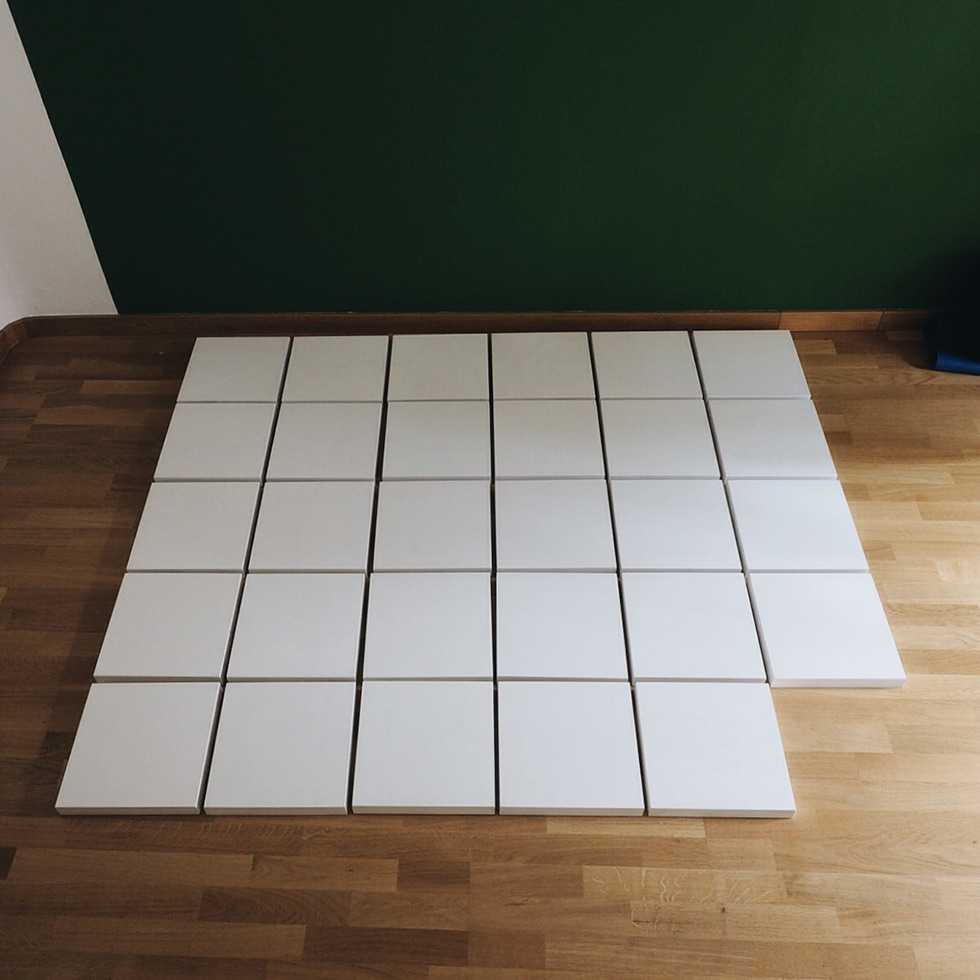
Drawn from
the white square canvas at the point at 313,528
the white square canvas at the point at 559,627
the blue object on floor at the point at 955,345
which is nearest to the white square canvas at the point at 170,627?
the white square canvas at the point at 313,528

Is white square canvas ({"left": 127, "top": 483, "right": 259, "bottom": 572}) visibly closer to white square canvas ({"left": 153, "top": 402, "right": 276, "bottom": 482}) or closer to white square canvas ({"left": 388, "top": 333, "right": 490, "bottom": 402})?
white square canvas ({"left": 153, "top": 402, "right": 276, "bottom": 482})

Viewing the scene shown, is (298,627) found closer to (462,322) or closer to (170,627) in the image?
(170,627)

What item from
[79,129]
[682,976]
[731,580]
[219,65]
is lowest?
[682,976]

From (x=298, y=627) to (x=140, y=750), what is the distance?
17.2 inches

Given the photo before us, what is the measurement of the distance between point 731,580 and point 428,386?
3.54 ft

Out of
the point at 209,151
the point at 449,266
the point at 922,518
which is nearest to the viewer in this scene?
the point at 922,518

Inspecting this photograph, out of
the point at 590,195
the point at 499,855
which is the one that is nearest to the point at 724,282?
the point at 590,195

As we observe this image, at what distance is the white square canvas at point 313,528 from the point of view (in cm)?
246

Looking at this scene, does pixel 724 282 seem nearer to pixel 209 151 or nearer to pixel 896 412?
pixel 896 412

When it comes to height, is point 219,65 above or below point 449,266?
above

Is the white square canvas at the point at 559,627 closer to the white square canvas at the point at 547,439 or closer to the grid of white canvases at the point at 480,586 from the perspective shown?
the grid of white canvases at the point at 480,586

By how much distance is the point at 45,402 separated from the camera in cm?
298

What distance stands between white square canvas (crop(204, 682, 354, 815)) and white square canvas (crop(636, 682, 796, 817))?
0.67 m

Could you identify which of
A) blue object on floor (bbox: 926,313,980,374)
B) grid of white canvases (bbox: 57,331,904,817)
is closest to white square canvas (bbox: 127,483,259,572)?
grid of white canvases (bbox: 57,331,904,817)
